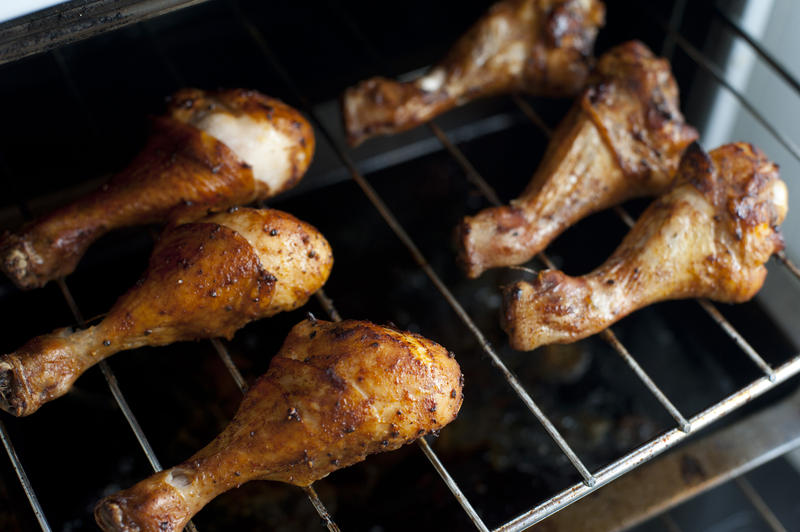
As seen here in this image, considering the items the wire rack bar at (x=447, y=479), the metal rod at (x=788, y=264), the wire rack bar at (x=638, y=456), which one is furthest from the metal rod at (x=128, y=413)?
the metal rod at (x=788, y=264)

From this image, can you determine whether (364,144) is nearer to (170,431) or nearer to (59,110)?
(59,110)

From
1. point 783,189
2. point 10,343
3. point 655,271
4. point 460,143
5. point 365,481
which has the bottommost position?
point 365,481

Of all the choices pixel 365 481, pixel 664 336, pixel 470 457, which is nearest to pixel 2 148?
pixel 365 481

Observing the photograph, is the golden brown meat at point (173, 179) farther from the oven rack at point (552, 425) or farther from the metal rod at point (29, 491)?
the metal rod at point (29, 491)

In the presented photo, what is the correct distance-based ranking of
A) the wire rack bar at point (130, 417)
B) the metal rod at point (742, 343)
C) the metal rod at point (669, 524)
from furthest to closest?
the metal rod at point (669, 524) → the metal rod at point (742, 343) → the wire rack bar at point (130, 417)

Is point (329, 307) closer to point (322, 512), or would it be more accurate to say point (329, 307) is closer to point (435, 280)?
point (435, 280)

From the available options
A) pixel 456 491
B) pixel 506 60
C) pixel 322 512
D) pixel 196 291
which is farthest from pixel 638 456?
pixel 506 60
